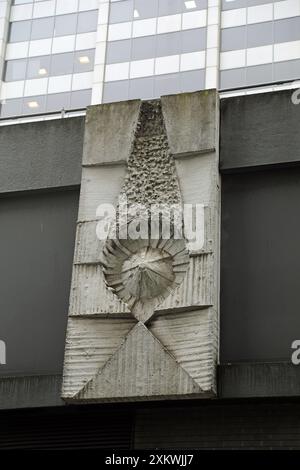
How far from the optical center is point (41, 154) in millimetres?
13500

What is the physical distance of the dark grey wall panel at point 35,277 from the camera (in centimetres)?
1252

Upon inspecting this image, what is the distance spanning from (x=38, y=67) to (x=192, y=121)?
45334 millimetres

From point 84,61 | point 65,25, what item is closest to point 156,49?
point 84,61

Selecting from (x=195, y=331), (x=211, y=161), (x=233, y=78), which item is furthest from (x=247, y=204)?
(x=233, y=78)

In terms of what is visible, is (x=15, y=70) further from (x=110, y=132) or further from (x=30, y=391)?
(x=30, y=391)

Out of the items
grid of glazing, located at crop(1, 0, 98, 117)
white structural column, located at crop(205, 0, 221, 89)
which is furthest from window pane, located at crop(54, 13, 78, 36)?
white structural column, located at crop(205, 0, 221, 89)

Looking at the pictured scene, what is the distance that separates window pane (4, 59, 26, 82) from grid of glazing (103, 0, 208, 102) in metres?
6.11

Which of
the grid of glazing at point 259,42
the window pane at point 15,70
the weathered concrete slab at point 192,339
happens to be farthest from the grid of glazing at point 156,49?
the weathered concrete slab at point 192,339

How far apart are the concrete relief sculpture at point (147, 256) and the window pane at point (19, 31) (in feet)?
153

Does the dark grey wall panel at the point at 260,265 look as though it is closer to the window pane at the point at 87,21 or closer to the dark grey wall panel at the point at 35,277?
the dark grey wall panel at the point at 35,277

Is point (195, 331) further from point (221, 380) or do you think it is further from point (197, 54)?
point (197, 54)

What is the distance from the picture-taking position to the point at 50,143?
13.5 meters

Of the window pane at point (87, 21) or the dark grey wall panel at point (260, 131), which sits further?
the window pane at point (87, 21)

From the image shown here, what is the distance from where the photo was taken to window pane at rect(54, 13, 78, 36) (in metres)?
56.6
